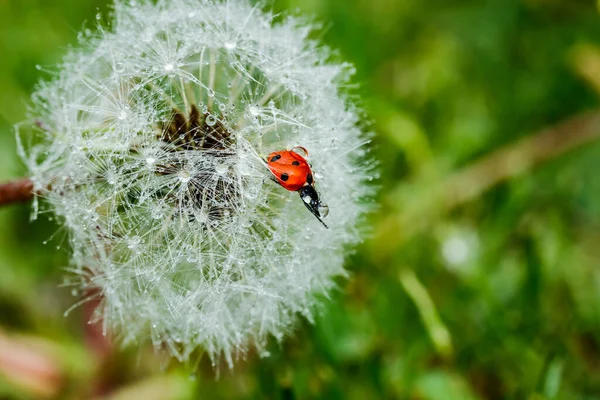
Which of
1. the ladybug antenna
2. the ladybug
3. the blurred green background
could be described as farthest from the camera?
the blurred green background

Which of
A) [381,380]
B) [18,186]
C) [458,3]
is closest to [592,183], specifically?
[458,3]

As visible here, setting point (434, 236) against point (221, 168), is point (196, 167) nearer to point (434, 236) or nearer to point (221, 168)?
point (221, 168)

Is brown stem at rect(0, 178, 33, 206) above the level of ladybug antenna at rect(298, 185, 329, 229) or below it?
above

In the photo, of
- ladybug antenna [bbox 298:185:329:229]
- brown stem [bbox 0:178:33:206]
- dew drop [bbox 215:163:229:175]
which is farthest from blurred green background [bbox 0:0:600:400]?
brown stem [bbox 0:178:33:206]

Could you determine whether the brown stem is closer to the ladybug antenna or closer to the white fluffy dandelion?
the white fluffy dandelion

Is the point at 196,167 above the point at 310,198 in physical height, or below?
above

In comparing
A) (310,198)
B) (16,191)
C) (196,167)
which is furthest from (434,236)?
(16,191)
